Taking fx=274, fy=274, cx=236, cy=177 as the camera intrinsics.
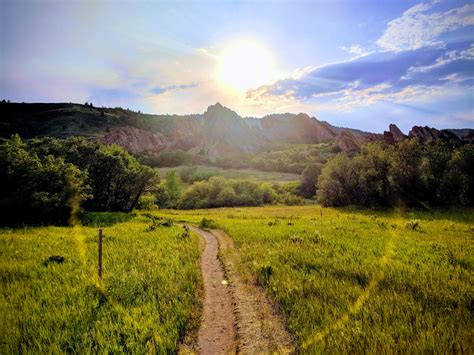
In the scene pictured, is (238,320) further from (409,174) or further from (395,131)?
(395,131)

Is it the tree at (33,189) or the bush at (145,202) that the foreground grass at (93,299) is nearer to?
the tree at (33,189)

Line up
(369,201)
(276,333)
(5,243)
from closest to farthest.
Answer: (276,333), (5,243), (369,201)

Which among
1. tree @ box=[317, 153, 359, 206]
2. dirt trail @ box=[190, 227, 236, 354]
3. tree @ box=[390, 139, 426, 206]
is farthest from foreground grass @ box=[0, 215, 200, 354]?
tree @ box=[317, 153, 359, 206]

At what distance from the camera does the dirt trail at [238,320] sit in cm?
765

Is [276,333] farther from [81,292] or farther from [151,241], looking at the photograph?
[151,241]

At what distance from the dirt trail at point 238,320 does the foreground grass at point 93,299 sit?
77cm

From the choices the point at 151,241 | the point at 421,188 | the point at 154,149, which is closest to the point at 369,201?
the point at 421,188

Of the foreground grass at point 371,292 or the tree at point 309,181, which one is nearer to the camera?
the foreground grass at point 371,292

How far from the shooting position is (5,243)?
1809 cm

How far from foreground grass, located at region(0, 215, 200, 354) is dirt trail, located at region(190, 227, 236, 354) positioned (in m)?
0.62

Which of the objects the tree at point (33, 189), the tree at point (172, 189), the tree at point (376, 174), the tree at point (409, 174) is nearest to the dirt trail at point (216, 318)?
the tree at point (33, 189)

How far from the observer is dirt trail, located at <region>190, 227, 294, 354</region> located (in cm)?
765

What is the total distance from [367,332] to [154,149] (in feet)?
620

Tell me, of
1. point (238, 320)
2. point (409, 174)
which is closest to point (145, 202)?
point (409, 174)
